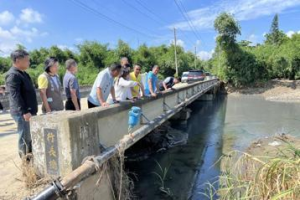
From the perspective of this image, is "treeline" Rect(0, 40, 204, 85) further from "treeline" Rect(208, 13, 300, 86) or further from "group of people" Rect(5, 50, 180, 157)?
"group of people" Rect(5, 50, 180, 157)

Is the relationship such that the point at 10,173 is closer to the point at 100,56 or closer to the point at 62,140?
the point at 62,140

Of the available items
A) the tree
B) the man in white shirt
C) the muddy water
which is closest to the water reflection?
the muddy water

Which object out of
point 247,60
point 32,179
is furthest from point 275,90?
point 32,179

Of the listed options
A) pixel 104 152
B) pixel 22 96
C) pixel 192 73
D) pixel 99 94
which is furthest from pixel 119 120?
pixel 192 73

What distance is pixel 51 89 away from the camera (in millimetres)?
4938

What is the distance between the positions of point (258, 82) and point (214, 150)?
26093mm

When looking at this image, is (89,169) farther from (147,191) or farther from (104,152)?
(147,191)

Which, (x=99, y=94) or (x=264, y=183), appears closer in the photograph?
(x=264, y=183)

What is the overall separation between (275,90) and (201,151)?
24.8m

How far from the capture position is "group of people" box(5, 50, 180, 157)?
12.6 ft

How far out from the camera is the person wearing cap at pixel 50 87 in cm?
472

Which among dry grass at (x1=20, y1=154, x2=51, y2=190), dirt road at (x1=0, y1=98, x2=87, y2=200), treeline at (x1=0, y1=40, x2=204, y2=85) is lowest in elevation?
dirt road at (x1=0, y1=98, x2=87, y2=200)

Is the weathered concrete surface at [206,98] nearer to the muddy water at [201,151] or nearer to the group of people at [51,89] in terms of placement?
the muddy water at [201,151]

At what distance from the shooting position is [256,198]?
352 centimetres
